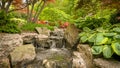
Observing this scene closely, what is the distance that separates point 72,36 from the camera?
706cm

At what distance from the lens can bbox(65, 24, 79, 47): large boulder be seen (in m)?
6.90

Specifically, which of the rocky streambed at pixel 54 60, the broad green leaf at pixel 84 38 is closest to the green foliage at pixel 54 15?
the rocky streambed at pixel 54 60

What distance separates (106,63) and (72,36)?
2.89 metres

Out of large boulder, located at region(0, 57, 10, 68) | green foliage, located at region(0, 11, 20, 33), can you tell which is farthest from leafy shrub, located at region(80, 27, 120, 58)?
green foliage, located at region(0, 11, 20, 33)

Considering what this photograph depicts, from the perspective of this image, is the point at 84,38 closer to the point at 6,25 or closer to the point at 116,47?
the point at 116,47

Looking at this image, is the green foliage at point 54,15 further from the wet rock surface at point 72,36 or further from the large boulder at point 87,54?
the large boulder at point 87,54

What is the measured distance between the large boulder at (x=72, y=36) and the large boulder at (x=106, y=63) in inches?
92.3

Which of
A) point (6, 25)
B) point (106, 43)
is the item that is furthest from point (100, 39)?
point (6, 25)

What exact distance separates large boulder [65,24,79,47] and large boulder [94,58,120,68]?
234 centimetres

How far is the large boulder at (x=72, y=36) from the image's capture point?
22.6 ft

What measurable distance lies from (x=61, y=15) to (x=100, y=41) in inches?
562

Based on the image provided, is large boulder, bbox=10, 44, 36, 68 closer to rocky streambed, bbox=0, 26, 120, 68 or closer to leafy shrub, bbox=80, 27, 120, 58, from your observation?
rocky streambed, bbox=0, 26, 120, 68

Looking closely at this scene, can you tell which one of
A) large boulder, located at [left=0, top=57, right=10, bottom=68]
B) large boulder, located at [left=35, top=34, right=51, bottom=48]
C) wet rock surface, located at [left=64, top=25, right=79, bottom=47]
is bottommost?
large boulder, located at [left=35, top=34, right=51, bottom=48]

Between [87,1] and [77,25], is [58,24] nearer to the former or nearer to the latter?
[77,25]
